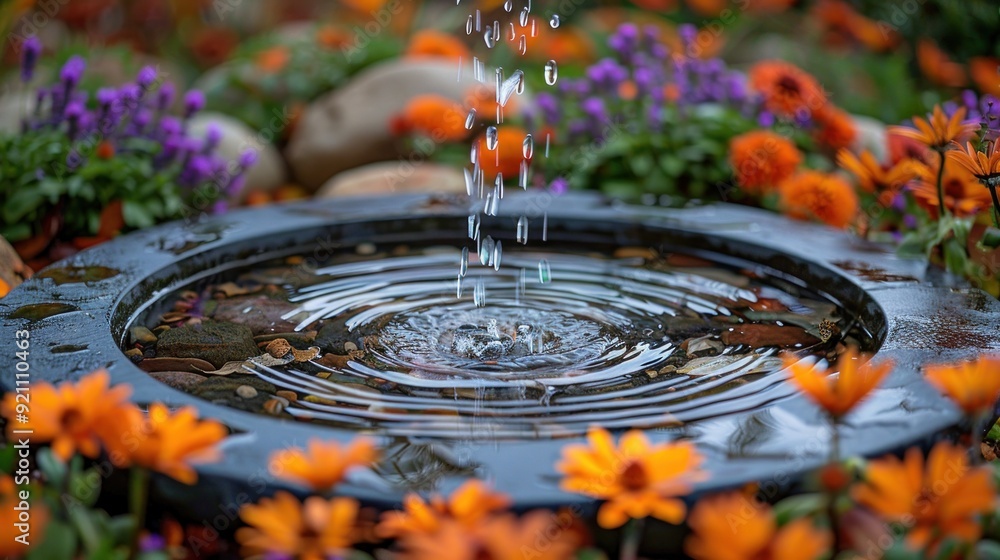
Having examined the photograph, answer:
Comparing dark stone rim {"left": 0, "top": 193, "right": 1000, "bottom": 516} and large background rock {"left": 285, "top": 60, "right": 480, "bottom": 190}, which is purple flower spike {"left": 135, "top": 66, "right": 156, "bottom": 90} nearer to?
dark stone rim {"left": 0, "top": 193, "right": 1000, "bottom": 516}

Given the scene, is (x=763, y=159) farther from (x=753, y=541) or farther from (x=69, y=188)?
(x=753, y=541)

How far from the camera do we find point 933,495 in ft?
3.89

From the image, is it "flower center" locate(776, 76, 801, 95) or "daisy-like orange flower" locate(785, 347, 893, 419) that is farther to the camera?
"flower center" locate(776, 76, 801, 95)

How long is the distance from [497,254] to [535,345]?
2.16 ft

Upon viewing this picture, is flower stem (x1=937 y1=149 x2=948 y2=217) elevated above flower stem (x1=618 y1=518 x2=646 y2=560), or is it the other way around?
flower stem (x1=937 y1=149 x2=948 y2=217)

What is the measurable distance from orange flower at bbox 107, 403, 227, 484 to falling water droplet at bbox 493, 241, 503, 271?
1.47 metres

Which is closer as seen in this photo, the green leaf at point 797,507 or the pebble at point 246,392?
the green leaf at point 797,507

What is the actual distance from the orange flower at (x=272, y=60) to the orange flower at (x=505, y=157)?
1.99 meters

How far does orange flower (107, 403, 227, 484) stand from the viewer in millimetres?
1111

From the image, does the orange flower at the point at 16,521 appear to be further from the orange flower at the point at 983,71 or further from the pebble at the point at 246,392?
the orange flower at the point at 983,71

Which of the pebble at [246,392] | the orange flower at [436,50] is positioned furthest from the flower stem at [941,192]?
the orange flower at [436,50]

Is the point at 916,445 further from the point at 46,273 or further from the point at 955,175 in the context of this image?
the point at 46,273

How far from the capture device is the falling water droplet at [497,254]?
8.58 feet

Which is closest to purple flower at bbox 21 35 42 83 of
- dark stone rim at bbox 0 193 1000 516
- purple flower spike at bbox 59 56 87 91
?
purple flower spike at bbox 59 56 87 91
